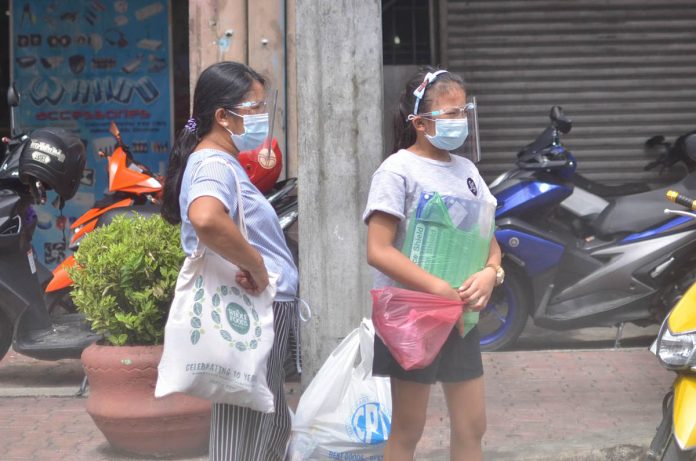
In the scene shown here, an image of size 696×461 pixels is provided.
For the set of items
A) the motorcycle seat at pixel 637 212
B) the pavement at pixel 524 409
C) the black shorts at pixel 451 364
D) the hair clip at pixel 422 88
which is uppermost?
the hair clip at pixel 422 88

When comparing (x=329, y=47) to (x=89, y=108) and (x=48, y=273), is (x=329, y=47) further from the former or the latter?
(x=89, y=108)

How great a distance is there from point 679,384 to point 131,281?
8.29 ft

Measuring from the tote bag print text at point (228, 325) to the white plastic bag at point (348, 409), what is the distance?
0.98 m

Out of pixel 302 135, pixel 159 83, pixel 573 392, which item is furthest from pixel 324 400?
pixel 159 83

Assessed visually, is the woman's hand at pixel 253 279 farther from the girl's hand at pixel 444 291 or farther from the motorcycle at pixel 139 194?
the motorcycle at pixel 139 194

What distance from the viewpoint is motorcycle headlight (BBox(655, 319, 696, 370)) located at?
12.3ft

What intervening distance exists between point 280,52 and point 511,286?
227 centimetres

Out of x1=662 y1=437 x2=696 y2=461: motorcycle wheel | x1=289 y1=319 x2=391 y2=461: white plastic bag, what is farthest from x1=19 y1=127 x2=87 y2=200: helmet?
x1=662 y1=437 x2=696 y2=461: motorcycle wheel

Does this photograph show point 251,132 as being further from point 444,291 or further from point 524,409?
point 524,409

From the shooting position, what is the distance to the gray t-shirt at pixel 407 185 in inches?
142

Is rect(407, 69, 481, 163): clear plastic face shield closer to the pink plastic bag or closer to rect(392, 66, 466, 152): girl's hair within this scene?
rect(392, 66, 466, 152): girl's hair

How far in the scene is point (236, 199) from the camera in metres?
3.49

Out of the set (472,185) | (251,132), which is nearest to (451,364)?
(472,185)

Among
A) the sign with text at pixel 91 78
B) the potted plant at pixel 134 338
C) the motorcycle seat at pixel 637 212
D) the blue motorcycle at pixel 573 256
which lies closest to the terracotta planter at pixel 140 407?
the potted plant at pixel 134 338
